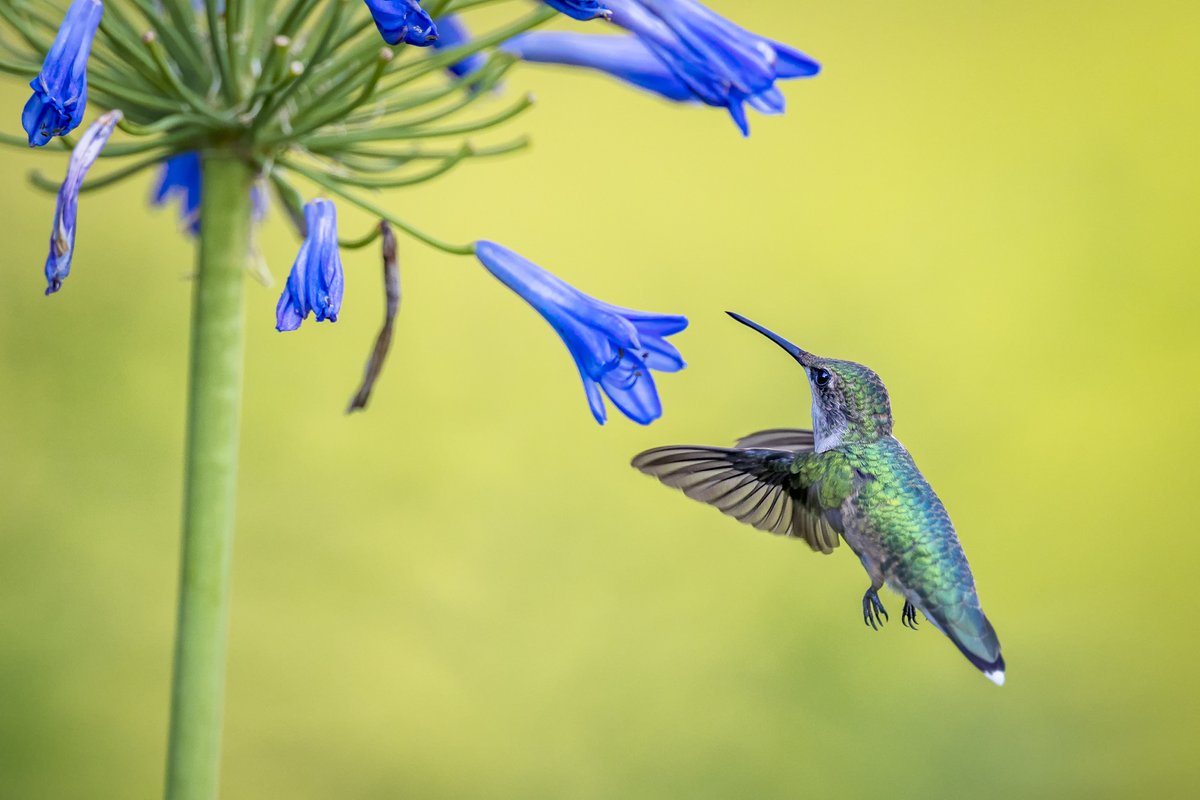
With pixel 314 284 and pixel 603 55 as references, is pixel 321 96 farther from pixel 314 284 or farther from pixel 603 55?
pixel 603 55

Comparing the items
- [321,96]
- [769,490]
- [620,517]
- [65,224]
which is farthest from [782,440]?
[620,517]

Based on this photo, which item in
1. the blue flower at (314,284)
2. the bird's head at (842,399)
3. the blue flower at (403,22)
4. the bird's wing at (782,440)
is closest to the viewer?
the blue flower at (403,22)

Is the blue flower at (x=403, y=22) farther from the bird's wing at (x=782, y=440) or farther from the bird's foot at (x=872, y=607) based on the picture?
the bird's foot at (x=872, y=607)

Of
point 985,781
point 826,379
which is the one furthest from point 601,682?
point 826,379

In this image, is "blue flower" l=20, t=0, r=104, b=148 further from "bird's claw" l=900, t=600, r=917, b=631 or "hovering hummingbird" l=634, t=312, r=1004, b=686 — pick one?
"bird's claw" l=900, t=600, r=917, b=631

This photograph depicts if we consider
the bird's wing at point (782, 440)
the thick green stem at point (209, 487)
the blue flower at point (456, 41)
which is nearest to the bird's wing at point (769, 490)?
the bird's wing at point (782, 440)

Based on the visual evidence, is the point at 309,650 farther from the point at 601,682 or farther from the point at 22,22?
the point at 22,22
